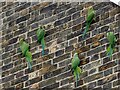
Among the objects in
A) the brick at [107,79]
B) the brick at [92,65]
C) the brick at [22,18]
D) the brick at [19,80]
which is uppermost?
the brick at [22,18]

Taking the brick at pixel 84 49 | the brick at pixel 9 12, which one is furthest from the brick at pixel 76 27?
the brick at pixel 9 12

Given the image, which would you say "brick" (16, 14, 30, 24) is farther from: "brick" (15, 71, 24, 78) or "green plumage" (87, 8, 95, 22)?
"green plumage" (87, 8, 95, 22)

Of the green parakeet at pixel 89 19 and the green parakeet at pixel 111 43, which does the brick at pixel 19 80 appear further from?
the green parakeet at pixel 111 43

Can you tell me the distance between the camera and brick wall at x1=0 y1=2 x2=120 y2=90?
69.8 ft

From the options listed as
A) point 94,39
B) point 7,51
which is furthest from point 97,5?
point 7,51

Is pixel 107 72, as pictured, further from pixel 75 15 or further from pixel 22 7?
pixel 22 7

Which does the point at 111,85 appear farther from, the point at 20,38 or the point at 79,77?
the point at 20,38

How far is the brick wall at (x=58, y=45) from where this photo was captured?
2127cm

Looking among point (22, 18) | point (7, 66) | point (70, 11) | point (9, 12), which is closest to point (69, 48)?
point (70, 11)

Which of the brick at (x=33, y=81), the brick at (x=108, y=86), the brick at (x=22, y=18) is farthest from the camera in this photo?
the brick at (x=22, y=18)

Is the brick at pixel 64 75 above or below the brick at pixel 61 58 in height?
below

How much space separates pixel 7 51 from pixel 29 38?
1.91 feet

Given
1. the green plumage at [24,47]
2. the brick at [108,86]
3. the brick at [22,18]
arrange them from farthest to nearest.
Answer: the brick at [22,18], the green plumage at [24,47], the brick at [108,86]

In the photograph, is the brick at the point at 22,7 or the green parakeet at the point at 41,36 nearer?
the green parakeet at the point at 41,36
